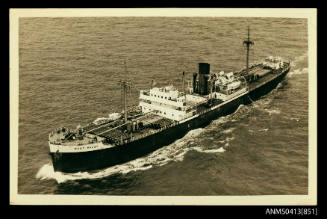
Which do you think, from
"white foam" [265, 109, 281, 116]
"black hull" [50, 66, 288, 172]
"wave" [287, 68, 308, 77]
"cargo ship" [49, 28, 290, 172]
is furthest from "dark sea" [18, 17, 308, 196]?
"wave" [287, 68, 308, 77]

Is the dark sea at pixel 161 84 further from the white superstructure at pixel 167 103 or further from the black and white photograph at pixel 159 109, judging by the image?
the white superstructure at pixel 167 103

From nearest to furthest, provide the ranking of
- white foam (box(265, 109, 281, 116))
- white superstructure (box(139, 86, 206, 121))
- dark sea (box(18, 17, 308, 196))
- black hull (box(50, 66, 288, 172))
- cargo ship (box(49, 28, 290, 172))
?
dark sea (box(18, 17, 308, 196)) < black hull (box(50, 66, 288, 172)) < cargo ship (box(49, 28, 290, 172)) < white superstructure (box(139, 86, 206, 121)) < white foam (box(265, 109, 281, 116))

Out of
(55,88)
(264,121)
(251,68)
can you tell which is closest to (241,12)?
(264,121)

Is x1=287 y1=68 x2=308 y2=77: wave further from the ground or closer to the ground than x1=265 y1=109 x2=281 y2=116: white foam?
further from the ground

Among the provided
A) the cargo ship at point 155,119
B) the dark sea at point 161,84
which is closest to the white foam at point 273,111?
the dark sea at point 161,84

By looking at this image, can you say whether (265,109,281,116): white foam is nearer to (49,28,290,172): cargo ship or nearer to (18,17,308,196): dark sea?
(18,17,308,196): dark sea

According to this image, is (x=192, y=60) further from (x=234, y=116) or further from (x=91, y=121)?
(x=91, y=121)
